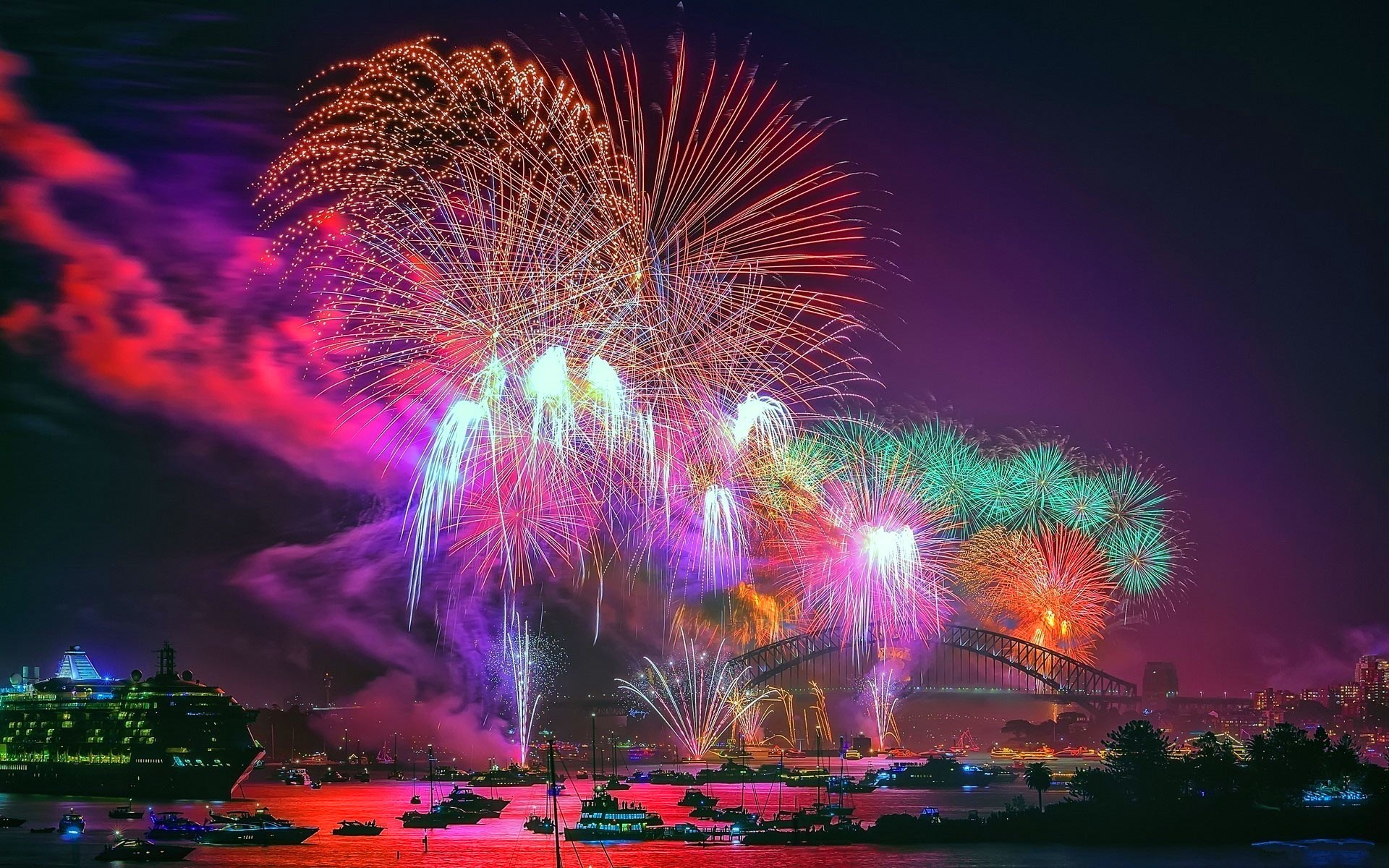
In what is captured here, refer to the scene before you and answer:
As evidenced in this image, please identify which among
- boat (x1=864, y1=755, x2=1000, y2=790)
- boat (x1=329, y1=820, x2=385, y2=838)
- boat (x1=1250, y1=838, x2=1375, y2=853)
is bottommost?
boat (x1=1250, y1=838, x2=1375, y2=853)

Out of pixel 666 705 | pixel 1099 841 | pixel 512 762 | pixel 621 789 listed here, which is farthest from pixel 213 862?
pixel 666 705

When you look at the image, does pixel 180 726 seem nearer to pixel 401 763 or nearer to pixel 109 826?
pixel 109 826

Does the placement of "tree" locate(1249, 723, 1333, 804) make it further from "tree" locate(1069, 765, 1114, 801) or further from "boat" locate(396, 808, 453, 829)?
"boat" locate(396, 808, 453, 829)

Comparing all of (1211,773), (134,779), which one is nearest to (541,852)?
(1211,773)

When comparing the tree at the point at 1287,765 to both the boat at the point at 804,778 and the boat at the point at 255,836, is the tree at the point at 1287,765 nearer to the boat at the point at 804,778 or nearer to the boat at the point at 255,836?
the boat at the point at 804,778

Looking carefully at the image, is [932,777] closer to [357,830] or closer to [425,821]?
[425,821]

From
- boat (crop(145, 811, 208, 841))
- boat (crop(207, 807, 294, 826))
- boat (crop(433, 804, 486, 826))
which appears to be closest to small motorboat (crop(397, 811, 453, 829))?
boat (crop(433, 804, 486, 826))
